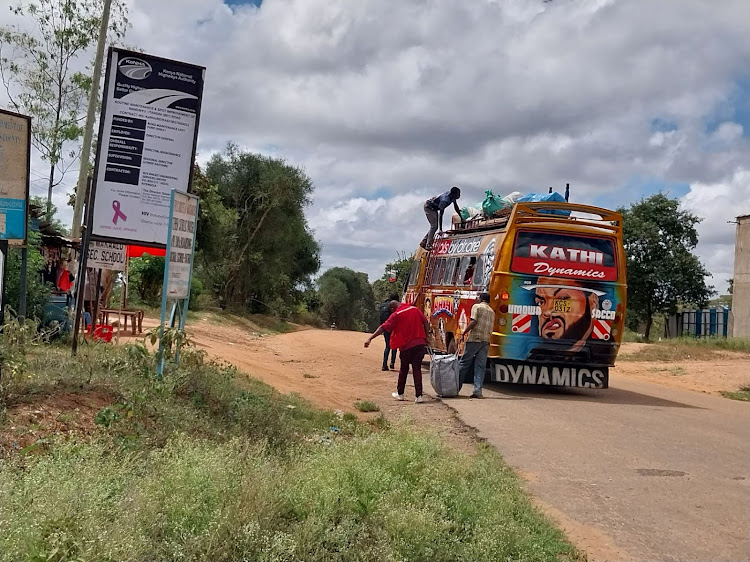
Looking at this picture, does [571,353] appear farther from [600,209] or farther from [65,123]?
[65,123]

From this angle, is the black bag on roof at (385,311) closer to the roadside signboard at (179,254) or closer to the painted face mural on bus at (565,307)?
the painted face mural on bus at (565,307)

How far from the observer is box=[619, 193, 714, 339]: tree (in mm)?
37062

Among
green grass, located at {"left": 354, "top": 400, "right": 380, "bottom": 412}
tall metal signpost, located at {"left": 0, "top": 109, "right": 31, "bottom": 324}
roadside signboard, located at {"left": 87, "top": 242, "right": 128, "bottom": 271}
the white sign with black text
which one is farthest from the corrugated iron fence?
tall metal signpost, located at {"left": 0, "top": 109, "right": 31, "bottom": 324}

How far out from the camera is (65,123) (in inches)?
985

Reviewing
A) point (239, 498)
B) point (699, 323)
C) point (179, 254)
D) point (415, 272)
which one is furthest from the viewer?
point (699, 323)

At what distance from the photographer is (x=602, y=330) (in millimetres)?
13727

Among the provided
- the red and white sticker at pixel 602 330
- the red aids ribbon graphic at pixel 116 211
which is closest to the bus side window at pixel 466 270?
the red and white sticker at pixel 602 330

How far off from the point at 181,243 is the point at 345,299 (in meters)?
53.0

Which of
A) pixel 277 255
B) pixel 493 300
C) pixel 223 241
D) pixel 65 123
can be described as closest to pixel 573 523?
pixel 493 300

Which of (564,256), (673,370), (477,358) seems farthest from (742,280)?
(477,358)

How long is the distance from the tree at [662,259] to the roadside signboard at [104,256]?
30.9 metres

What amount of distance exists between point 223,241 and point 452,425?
98.8 ft

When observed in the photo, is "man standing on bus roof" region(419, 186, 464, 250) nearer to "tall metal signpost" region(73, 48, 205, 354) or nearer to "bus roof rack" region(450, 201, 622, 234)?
"bus roof rack" region(450, 201, 622, 234)

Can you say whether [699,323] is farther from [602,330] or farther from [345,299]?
[345,299]
